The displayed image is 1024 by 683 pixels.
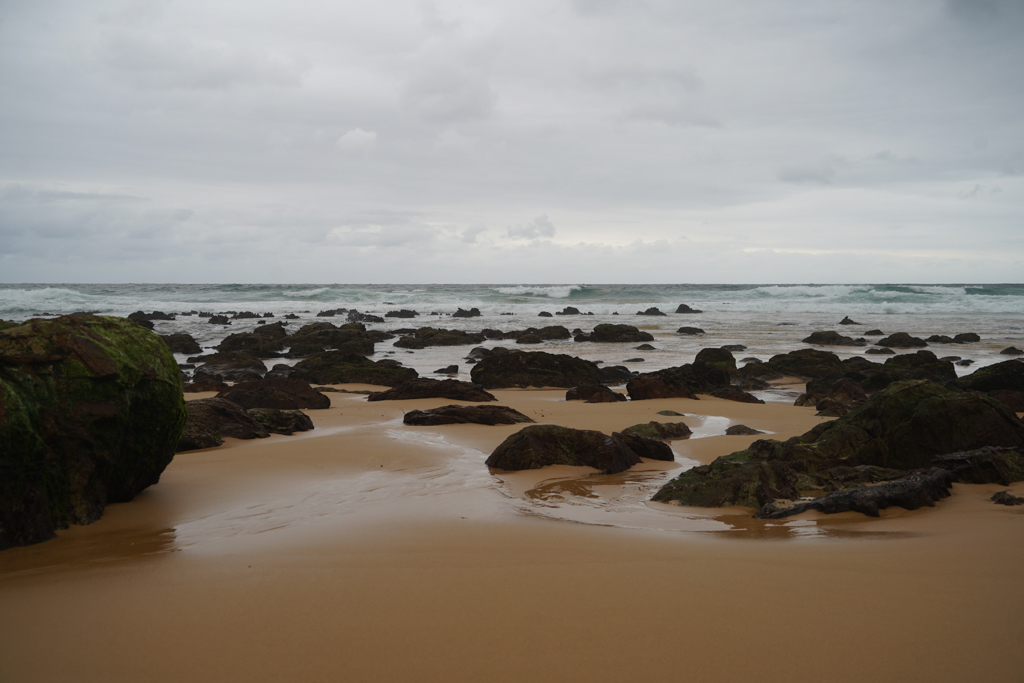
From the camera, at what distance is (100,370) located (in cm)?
367

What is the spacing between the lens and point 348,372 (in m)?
14.8

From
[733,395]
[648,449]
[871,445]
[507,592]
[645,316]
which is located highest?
[645,316]

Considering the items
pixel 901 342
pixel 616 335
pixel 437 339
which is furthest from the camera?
pixel 616 335

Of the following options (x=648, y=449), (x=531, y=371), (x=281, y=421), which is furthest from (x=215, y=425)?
(x=531, y=371)

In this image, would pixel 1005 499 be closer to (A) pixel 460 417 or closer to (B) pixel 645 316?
(A) pixel 460 417

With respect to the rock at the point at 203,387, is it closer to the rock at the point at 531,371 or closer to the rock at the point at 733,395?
the rock at the point at 531,371

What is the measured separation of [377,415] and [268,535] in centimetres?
555

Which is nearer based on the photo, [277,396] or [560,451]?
[560,451]

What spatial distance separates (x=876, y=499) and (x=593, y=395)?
7692 mm

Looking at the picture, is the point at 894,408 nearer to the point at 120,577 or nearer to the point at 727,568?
the point at 727,568

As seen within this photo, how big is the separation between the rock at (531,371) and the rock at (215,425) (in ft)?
24.7

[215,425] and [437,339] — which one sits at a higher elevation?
[215,425]

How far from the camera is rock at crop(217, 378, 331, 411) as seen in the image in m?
9.09

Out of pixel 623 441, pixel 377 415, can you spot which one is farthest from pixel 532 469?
pixel 377 415
